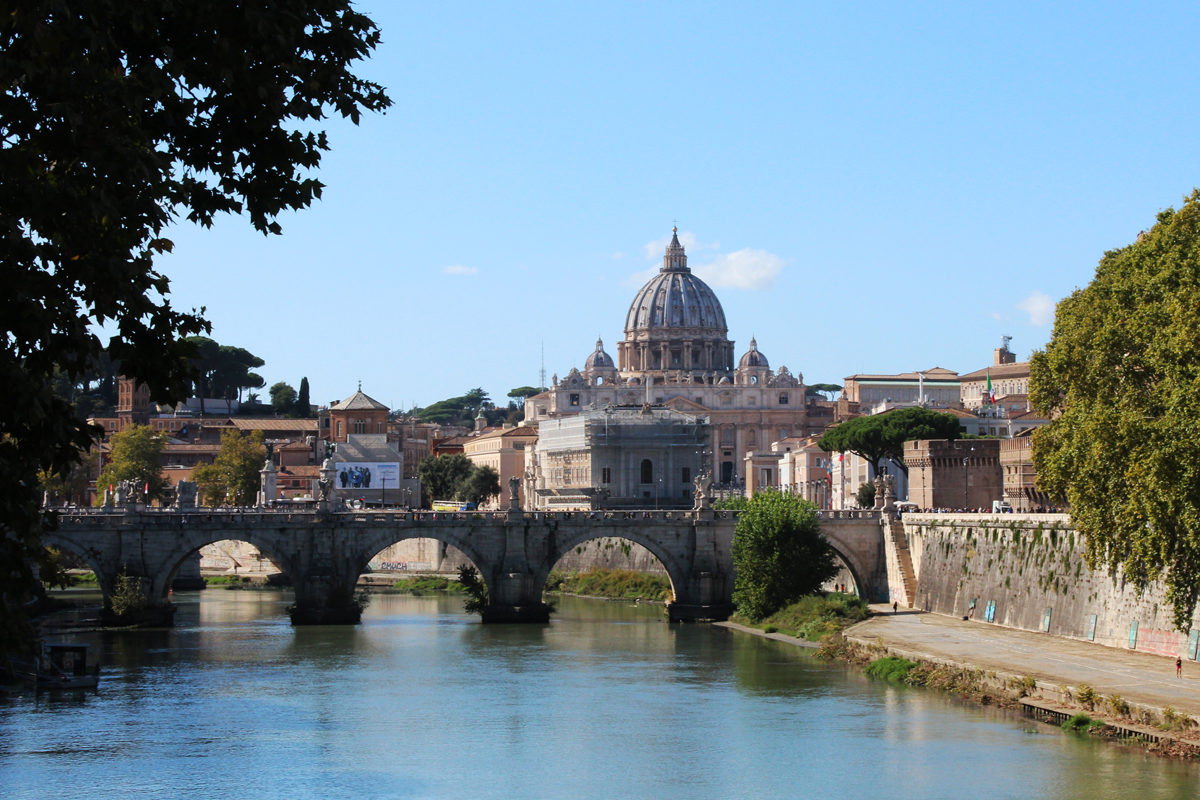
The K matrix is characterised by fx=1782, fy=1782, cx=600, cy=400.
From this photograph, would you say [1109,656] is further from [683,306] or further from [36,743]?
[683,306]

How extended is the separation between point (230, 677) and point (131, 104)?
96.9 ft

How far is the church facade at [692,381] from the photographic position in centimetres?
14438

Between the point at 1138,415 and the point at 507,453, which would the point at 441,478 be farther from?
the point at 1138,415

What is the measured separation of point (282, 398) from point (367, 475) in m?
48.9

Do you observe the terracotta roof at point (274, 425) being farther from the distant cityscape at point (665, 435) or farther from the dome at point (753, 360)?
the dome at point (753, 360)

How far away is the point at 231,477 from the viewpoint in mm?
87250

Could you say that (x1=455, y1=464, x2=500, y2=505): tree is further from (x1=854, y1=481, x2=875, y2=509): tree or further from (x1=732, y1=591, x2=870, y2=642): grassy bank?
(x1=732, y1=591, x2=870, y2=642): grassy bank

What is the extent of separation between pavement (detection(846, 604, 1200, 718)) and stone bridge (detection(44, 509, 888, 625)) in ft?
23.0

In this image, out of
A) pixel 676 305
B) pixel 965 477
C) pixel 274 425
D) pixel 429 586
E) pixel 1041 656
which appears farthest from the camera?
pixel 676 305

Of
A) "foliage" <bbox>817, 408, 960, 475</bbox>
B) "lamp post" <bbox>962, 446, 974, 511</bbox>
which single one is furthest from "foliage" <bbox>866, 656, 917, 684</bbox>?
"foliage" <bbox>817, 408, 960, 475</bbox>

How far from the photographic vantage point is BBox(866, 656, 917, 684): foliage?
35.3 meters

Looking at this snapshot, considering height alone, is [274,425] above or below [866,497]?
above

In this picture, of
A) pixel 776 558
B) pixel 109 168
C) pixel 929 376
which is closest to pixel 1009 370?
pixel 929 376

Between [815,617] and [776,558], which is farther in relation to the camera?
[776,558]
